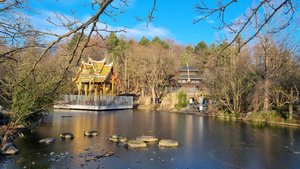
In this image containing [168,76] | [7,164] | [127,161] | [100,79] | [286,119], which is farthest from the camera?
[168,76]

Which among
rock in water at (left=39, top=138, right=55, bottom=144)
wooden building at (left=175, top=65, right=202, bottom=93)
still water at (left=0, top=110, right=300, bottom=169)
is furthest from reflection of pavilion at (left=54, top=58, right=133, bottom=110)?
rock in water at (left=39, top=138, right=55, bottom=144)

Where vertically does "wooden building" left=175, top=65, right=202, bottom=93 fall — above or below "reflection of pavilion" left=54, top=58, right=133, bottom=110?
above

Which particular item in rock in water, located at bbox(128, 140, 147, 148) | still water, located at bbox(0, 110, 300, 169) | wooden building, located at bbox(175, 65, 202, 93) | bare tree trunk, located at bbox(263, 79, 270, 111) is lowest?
still water, located at bbox(0, 110, 300, 169)

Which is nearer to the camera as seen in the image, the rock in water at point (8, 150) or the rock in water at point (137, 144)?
the rock in water at point (8, 150)

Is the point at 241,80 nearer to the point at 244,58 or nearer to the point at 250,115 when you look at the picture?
the point at 244,58

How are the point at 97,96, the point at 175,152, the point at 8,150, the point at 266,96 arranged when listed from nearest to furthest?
1. the point at 8,150
2. the point at 175,152
3. the point at 266,96
4. the point at 97,96

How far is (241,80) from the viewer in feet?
64.6

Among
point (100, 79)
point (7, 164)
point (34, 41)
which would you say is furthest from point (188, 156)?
point (100, 79)

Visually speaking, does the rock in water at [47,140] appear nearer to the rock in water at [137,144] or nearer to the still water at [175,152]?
the still water at [175,152]

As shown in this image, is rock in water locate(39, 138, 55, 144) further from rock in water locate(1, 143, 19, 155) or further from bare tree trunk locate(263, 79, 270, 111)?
bare tree trunk locate(263, 79, 270, 111)

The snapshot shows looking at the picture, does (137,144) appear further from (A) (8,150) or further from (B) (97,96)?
(B) (97,96)

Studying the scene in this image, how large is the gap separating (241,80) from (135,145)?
41.9ft

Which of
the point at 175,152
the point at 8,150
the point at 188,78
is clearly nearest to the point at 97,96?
the point at 188,78

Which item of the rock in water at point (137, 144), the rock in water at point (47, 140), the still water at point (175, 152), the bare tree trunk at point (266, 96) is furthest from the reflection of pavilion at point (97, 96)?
the rock in water at point (137, 144)
